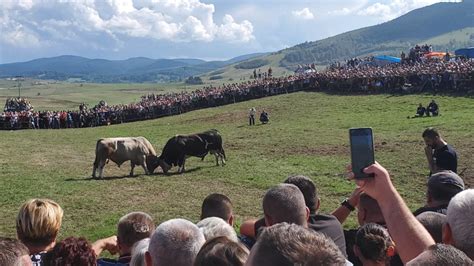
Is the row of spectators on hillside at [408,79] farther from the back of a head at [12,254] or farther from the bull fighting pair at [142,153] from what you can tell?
the back of a head at [12,254]

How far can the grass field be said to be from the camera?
13.5 m

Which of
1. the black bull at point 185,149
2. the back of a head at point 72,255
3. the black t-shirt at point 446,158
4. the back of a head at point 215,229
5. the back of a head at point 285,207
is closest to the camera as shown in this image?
the back of a head at point 72,255

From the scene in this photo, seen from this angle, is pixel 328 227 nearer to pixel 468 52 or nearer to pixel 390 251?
pixel 390 251

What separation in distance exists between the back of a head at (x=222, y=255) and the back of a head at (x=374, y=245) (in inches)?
63.4

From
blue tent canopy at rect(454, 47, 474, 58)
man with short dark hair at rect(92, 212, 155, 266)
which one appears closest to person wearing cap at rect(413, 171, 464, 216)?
man with short dark hair at rect(92, 212, 155, 266)

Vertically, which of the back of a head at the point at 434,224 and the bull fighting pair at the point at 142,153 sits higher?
the back of a head at the point at 434,224

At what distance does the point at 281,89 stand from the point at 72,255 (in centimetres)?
4615

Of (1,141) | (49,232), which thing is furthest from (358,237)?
(1,141)

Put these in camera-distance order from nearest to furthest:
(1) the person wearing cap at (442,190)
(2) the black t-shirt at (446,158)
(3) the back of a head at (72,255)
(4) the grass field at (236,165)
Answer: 1. (3) the back of a head at (72,255)
2. (1) the person wearing cap at (442,190)
3. (2) the black t-shirt at (446,158)
4. (4) the grass field at (236,165)

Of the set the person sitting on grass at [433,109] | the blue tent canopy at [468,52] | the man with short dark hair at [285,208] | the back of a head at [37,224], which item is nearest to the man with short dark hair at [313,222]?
the man with short dark hair at [285,208]

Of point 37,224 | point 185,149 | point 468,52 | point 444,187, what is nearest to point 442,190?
point 444,187

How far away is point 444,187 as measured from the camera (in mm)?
5637

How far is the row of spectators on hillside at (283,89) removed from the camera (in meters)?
39.3

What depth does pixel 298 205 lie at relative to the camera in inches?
183
